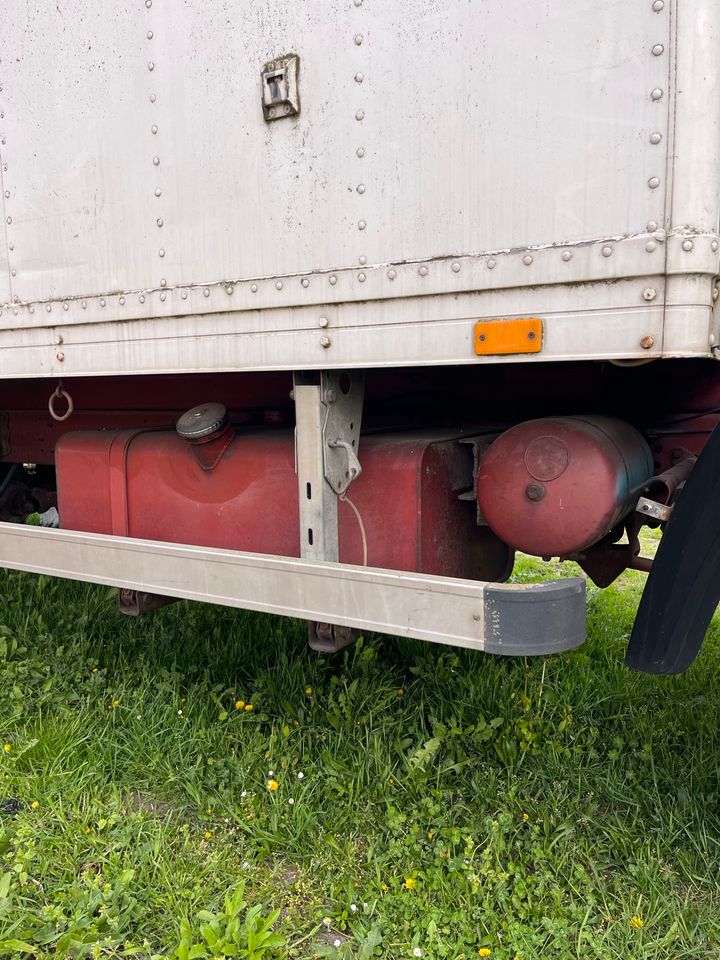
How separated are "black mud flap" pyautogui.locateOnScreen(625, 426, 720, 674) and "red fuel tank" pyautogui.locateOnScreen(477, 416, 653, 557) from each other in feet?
0.58

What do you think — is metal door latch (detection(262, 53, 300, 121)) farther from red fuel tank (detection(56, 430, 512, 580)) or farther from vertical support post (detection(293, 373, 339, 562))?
red fuel tank (detection(56, 430, 512, 580))

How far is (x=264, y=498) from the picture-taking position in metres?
2.55

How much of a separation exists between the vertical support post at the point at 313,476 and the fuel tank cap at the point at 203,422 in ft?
1.36

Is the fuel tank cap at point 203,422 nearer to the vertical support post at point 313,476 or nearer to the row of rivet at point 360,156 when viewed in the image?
the vertical support post at point 313,476

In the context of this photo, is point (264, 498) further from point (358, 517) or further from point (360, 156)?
point (360, 156)

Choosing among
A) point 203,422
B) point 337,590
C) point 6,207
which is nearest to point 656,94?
point 337,590

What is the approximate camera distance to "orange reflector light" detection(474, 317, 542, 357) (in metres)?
1.74

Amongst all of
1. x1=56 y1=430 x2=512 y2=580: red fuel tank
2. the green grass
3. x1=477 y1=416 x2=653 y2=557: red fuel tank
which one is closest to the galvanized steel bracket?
x1=56 y1=430 x2=512 y2=580: red fuel tank

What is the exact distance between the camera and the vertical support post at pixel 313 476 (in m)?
2.15

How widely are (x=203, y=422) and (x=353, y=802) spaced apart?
138cm

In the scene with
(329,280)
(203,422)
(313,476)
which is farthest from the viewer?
(203,422)

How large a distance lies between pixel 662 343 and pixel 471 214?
0.54 metres

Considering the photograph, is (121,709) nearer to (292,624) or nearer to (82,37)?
(292,624)

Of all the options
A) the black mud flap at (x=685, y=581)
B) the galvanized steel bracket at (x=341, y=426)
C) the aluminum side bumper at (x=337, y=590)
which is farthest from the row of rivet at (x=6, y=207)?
the black mud flap at (x=685, y=581)
